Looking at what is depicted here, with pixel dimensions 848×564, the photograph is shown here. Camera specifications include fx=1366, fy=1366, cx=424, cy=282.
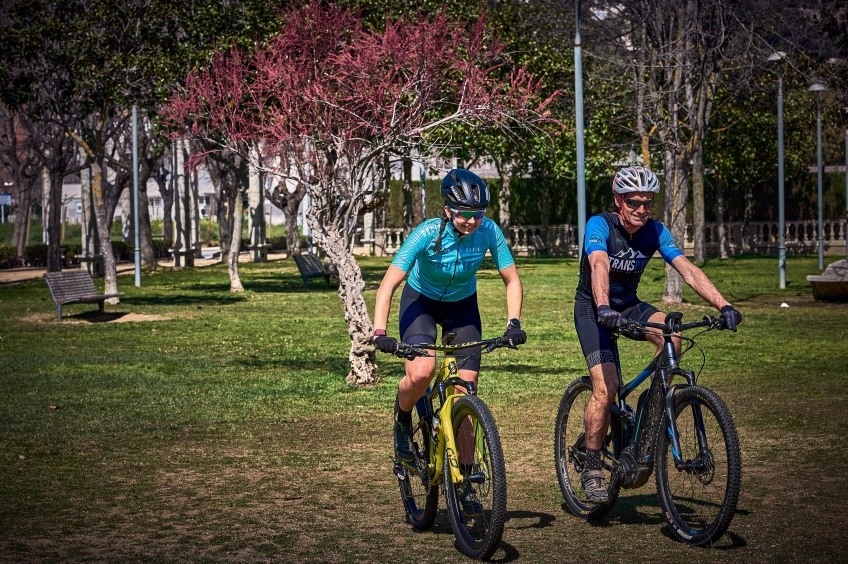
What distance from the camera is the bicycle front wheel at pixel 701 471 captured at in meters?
6.49

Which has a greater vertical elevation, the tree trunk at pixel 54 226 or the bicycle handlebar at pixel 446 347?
the tree trunk at pixel 54 226

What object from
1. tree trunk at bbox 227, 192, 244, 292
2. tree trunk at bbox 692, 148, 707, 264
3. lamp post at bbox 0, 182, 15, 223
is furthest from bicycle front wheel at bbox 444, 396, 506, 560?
lamp post at bbox 0, 182, 15, 223

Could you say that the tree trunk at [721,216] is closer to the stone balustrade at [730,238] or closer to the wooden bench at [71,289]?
the stone balustrade at [730,238]

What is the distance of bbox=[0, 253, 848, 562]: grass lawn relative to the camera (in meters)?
7.23

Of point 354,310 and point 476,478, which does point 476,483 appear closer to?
point 476,478

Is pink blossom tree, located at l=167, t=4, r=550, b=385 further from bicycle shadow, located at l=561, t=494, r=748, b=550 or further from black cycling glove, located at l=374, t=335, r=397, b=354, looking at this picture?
black cycling glove, located at l=374, t=335, r=397, b=354

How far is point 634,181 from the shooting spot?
7.30m

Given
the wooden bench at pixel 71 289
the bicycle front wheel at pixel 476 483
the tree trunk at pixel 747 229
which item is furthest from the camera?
the tree trunk at pixel 747 229

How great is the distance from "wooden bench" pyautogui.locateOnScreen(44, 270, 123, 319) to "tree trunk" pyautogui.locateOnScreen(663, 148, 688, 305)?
34.7 feet

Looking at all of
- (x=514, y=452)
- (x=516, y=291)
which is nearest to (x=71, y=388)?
(x=514, y=452)

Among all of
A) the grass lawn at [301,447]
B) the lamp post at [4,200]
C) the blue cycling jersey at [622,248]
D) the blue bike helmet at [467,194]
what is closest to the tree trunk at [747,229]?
the grass lawn at [301,447]

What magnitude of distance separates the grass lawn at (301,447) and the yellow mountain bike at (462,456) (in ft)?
0.76

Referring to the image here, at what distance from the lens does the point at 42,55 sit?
29906 mm

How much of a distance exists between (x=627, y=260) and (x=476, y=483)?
1530 millimetres
